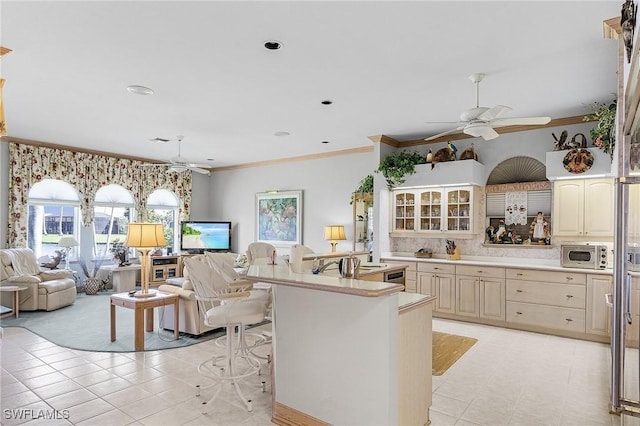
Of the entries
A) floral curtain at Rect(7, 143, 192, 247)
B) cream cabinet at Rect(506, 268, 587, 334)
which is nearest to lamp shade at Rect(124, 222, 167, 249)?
floral curtain at Rect(7, 143, 192, 247)

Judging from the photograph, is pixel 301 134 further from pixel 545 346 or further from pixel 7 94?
pixel 545 346

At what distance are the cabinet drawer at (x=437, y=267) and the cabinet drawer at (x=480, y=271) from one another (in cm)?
9

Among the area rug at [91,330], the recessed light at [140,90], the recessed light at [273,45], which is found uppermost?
the recessed light at [273,45]

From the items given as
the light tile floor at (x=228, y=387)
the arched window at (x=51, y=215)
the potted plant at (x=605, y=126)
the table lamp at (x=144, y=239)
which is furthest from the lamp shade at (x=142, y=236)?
the potted plant at (x=605, y=126)

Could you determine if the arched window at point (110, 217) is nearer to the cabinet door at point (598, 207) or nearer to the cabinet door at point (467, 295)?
the cabinet door at point (467, 295)

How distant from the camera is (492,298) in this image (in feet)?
17.1

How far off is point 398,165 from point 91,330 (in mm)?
4874

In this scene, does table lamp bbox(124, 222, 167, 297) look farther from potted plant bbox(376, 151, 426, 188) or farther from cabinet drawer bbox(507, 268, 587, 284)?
cabinet drawer bbox(507, 268, 587, 284)

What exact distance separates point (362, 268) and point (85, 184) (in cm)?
620

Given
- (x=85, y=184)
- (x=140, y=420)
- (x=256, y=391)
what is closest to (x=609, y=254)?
(x=256, y=391)

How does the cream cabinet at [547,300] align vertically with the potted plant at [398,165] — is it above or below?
below

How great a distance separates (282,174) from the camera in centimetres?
845

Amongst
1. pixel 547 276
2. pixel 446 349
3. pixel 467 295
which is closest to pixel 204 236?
pixel 467 295

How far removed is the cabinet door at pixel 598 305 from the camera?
4484 millimetres
